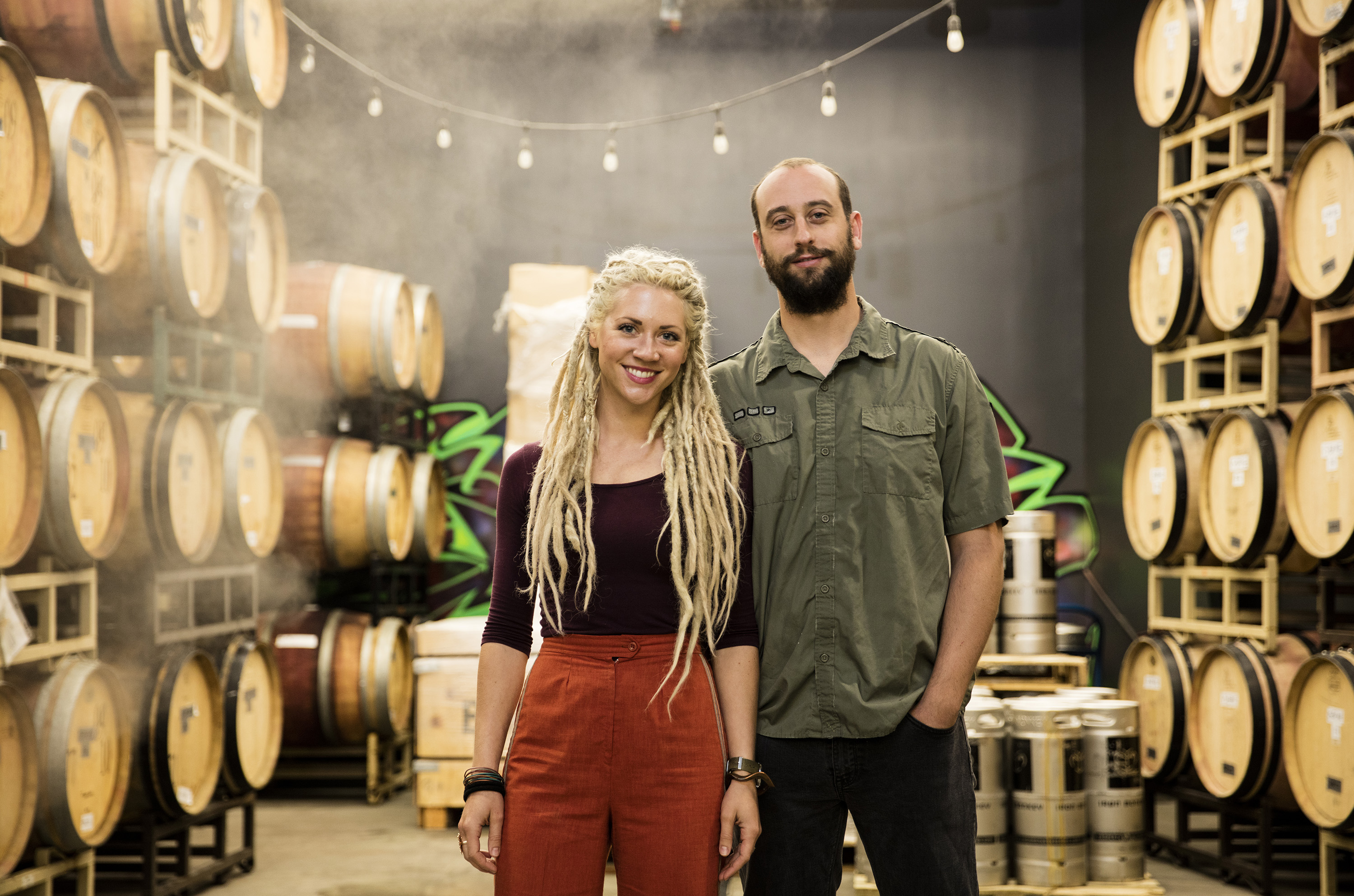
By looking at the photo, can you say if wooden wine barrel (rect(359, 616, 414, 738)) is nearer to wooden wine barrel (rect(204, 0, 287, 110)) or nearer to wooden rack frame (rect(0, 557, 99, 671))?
wooden rack frame (rect(0, 557, 99, 671))

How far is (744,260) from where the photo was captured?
25.9ft

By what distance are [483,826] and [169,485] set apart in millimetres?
3006

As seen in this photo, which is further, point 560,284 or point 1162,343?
point 560,284

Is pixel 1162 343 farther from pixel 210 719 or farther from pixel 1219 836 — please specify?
pixel 210 719

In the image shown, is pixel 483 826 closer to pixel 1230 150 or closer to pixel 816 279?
pixel 816 279

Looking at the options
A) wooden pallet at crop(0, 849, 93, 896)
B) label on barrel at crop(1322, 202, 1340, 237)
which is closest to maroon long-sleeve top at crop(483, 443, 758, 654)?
wooden pallet at crop(0, 849, 93, 896)

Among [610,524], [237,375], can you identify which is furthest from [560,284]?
[610,524]

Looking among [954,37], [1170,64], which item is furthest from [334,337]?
[1170,64]

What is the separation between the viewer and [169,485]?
181 inches

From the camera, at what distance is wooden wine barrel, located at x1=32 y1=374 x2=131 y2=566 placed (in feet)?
13.1

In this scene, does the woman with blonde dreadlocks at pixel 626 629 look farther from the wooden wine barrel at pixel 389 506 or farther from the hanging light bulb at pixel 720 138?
the hanging light bulb at pixel 720 138

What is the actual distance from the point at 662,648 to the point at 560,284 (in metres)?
5.27

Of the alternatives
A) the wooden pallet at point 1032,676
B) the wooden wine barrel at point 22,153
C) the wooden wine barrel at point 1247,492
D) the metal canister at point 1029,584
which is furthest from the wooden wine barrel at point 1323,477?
the wooden wine barrel at point 22,153

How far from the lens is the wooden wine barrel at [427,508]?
23.2 feet
